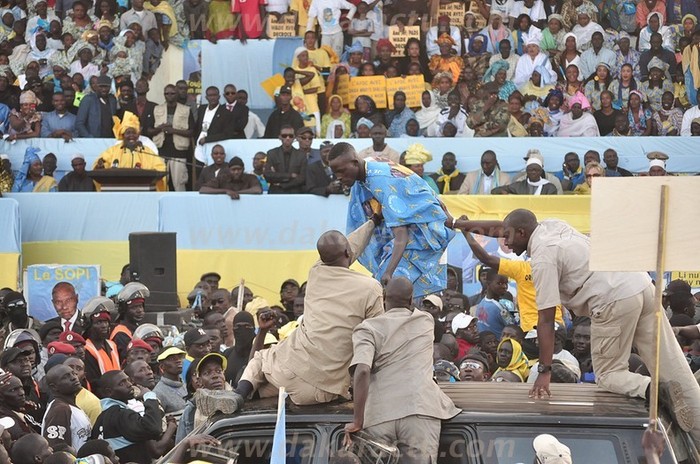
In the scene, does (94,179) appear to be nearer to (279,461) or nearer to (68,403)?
(68,403)

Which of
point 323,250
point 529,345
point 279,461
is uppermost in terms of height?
point 323,250

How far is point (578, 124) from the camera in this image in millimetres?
18938

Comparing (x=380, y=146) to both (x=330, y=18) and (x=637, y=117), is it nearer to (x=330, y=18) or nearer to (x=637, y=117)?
(x=637, y=117)

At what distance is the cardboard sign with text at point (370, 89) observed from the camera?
1945 centimetres

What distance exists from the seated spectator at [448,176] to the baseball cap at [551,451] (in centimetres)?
1100

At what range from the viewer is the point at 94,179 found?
59.1 ft

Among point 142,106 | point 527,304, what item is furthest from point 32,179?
point 527,304

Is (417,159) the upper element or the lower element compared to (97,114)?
lower

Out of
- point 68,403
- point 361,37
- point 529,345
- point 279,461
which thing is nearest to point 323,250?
point 279,461

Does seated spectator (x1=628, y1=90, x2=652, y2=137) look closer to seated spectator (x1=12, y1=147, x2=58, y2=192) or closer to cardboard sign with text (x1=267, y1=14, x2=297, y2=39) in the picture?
cardboard sign with text (x1=267, y1=14, x2=297, y2=39)

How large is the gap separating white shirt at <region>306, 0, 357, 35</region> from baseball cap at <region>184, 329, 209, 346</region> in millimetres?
10158

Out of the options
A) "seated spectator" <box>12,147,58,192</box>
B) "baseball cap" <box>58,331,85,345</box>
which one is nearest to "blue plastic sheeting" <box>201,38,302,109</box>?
"seated spectator" <box>12,147,58,192</box>

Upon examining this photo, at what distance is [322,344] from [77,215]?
1100 cm

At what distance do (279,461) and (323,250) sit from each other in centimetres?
138
